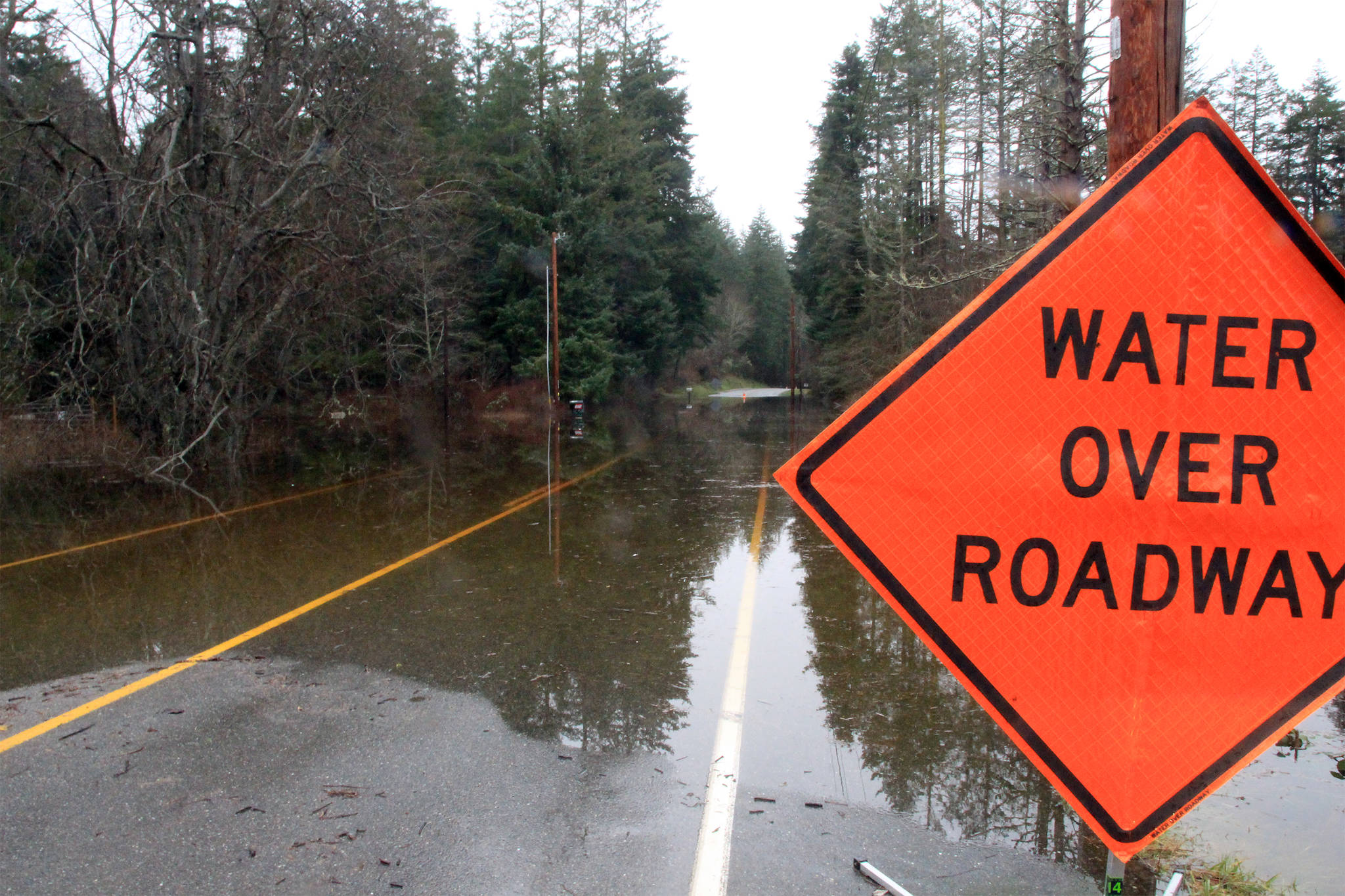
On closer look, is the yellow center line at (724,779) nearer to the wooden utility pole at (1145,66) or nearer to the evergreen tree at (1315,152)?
the wooden utility pole at (1145,66)

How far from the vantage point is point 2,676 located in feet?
19.6

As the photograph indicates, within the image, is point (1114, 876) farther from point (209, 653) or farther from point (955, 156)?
point (955, 156)

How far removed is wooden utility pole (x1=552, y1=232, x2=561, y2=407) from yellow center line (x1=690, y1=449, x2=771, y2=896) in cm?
3003

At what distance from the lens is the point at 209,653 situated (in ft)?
21.3

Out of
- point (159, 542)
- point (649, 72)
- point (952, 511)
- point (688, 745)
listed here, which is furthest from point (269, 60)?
point (649, 72)

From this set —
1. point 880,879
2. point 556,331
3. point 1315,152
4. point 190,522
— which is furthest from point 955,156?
point 880,879

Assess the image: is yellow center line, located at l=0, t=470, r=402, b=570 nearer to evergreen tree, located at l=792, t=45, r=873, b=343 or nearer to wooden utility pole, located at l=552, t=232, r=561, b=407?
wooden utility pole, located at l=552, t=232, r=561, b=407

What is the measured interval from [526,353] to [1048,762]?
132 ft

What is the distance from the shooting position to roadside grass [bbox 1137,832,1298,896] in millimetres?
3482

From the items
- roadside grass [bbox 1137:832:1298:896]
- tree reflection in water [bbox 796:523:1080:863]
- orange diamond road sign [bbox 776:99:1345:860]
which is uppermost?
orange diamond road sign [bbox 776:99:1345:860]

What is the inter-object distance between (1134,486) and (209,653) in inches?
239

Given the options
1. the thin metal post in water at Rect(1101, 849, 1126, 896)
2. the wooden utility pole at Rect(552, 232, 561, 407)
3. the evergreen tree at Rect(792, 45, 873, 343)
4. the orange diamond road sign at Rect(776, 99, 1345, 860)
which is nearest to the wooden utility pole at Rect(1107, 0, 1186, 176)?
the orange diamond road sign at Rect(776, 99, 1345, 860)

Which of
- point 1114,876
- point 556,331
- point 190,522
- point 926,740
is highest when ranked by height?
point 556,331

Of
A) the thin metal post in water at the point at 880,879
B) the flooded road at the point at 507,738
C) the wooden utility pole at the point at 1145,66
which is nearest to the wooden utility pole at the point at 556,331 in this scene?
the flooded road at the point at 507,738
